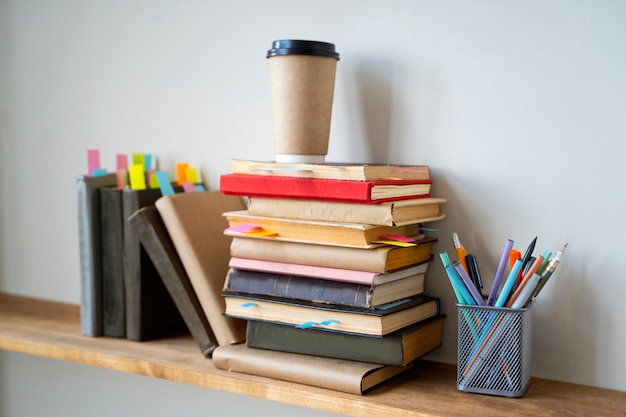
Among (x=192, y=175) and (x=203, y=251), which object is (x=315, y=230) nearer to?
(x=203, y=251)

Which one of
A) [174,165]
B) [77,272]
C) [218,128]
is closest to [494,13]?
[218,128]

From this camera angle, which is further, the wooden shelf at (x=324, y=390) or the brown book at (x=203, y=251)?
the brown book at (x=203, y=251)

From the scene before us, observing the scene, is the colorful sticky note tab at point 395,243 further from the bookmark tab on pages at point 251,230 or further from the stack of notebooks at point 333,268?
the bookmark tab on pages at point 251,230

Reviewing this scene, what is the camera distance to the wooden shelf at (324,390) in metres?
0.86

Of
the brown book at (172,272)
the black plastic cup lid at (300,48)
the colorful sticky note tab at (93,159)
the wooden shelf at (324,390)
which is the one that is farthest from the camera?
the colorful sticky note tab at (93,159)

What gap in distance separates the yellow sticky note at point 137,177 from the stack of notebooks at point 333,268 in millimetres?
233

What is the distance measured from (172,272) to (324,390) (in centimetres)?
30

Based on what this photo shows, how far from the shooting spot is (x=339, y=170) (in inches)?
35.9

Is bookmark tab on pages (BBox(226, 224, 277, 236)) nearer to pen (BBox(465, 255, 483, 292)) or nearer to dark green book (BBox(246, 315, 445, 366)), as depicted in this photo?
dark green book (BBox(246, 315, 445, 366))

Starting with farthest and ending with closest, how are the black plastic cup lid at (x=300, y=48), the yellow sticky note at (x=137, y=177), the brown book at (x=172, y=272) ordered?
the yellow sticky note at (x=137, y=177) → the brown book at (x=172, y=272) → the black plastic cup lid at (x=300, y=48)

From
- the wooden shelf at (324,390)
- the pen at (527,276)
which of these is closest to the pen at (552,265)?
the pen at (527,276)

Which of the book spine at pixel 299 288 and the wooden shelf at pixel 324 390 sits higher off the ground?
the book spine at pixel 299 288

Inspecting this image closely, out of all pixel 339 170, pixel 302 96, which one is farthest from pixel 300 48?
pixel 339 170

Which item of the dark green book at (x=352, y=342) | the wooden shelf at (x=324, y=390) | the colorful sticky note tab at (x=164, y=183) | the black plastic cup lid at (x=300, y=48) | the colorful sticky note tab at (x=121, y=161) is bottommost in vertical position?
the wooden shelf at (x=324, y=390)
